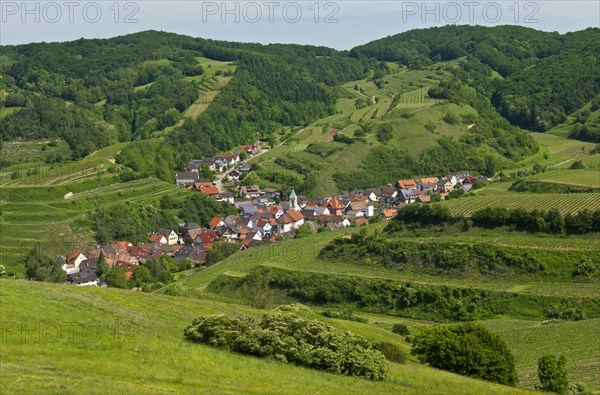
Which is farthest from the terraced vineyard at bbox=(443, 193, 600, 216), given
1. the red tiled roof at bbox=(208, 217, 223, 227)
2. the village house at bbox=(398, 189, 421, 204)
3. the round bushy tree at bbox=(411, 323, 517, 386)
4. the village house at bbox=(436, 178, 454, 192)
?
the village house at bbox=(436, 178, 454, 192)

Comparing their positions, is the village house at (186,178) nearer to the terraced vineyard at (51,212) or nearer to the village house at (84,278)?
the terraced vineyard at (51,212)

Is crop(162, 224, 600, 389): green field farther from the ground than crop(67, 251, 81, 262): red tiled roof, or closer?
farther from the ground

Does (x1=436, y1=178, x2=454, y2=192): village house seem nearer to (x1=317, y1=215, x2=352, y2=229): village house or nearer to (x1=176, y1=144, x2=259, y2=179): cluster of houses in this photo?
(x1=317, y1=215, x2=352, y2=229): village house

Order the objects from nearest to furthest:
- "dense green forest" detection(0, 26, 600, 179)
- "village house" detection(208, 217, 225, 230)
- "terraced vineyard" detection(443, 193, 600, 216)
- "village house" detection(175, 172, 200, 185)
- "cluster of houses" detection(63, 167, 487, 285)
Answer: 1. "terraced vineyard" detection(443, 193, 600, 216)
2. "cluster of houses" detection(63, 167, 487, 285)
3. "village house" detection(208, 217, 225, 230)
4. "dense green forest" detection(0, 26, 600, 179)
5. "village house" detection(175, 172, 200, 185)

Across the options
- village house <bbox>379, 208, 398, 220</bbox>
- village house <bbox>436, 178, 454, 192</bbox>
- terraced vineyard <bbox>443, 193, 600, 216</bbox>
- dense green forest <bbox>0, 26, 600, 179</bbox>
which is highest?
dense green forest <bbox>0, 26, 600, 179</bbox>

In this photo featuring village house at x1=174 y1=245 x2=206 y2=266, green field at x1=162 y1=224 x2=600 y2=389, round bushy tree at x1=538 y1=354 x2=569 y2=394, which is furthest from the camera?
village house at x1=174 y1=245 x2=206 y2=266

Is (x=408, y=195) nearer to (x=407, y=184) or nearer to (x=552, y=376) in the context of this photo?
(x=407, y=184)

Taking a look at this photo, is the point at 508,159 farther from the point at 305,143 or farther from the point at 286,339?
the point at 286,339

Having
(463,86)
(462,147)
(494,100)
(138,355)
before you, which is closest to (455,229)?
(138,355)
